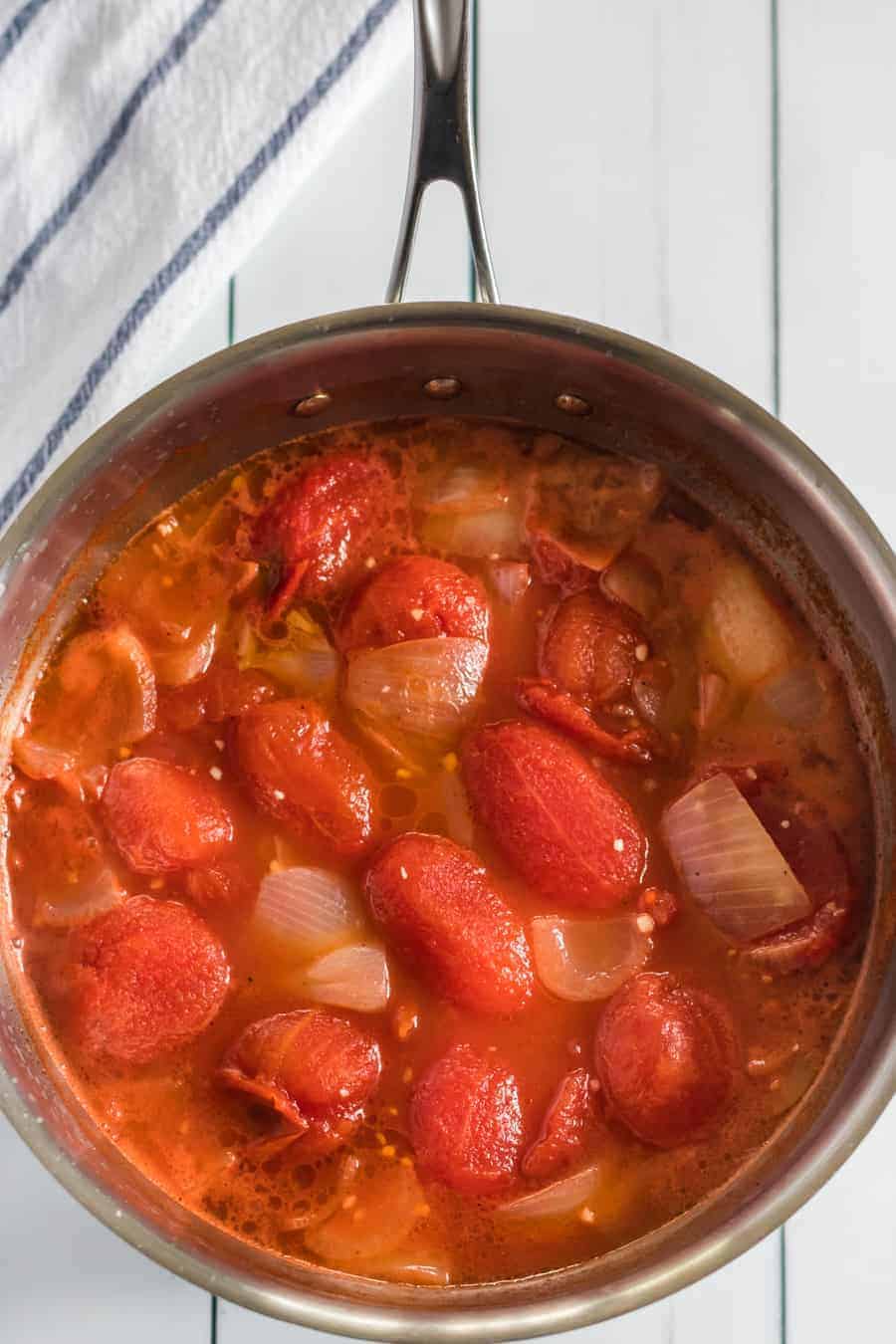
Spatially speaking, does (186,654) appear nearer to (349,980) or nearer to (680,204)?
(349,980)

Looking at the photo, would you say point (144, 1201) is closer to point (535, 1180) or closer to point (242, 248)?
point (535, 1180)

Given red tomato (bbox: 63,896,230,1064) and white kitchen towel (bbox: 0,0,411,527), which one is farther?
white kitchen towel (bbox: 0,0,411,527)

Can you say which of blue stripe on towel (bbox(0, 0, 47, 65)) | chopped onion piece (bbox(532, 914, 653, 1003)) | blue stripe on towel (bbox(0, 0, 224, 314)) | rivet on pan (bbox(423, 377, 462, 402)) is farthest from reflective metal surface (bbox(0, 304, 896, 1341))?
blue stripe on towel (bbox(0, 0, 47, 65))

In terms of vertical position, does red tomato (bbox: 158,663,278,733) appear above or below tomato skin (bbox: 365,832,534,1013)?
above

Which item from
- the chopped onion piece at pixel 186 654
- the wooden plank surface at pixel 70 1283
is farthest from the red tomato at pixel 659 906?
the wooden plank surface at pixel 70 1283

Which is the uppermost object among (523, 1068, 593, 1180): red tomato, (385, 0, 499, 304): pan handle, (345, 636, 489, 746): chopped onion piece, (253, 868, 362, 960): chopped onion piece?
(385, 0, 499, 304): pan handle

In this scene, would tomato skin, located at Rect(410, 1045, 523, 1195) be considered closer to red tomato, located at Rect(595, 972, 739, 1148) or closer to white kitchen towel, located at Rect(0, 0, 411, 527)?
Result: red tomato, located at Rect(595, 972, 739, 1148)
